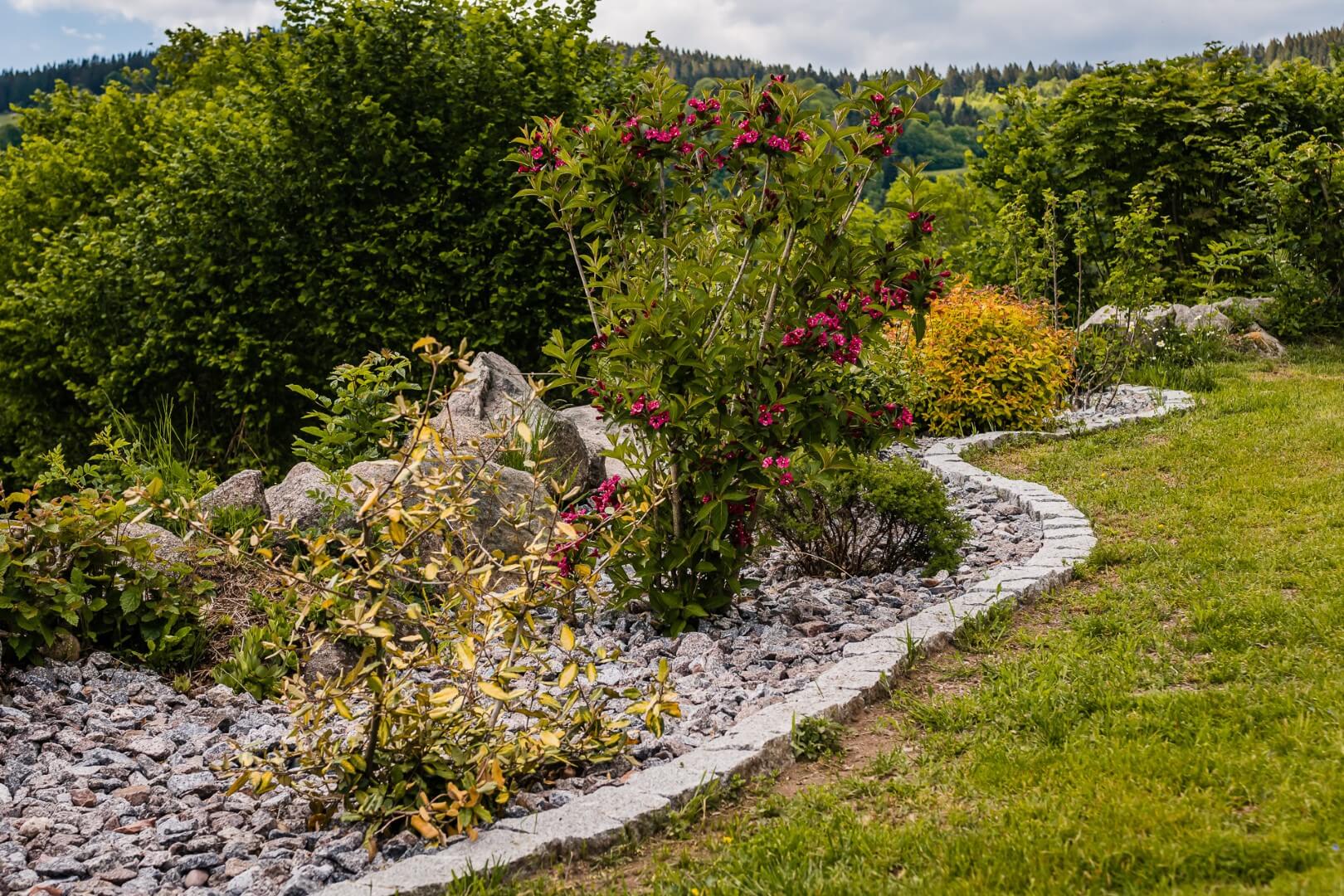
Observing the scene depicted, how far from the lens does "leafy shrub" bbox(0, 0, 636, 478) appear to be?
27.2 feet

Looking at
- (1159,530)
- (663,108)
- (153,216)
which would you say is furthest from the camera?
(153,216)

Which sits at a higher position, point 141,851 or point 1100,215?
point 1100,215

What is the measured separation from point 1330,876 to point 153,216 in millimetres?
9610

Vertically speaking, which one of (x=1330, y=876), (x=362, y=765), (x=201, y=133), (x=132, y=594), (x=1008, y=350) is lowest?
(x=1330, y=876)

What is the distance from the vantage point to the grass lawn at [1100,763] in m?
2.38

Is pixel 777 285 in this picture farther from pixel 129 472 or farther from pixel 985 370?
pixel 985 370

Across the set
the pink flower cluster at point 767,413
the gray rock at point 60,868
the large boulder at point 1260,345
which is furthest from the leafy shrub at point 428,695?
the large boulder at point 1260,345

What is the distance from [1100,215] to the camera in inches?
455

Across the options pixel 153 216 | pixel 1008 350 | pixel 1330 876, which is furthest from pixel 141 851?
pixel 153 216

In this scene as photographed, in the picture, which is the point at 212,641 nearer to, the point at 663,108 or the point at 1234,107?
the point at 663,108

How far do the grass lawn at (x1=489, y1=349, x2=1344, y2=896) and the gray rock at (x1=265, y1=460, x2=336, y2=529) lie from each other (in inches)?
99.4

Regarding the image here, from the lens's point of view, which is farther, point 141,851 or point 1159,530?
point 1159,530

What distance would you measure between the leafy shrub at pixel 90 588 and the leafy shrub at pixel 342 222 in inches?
169

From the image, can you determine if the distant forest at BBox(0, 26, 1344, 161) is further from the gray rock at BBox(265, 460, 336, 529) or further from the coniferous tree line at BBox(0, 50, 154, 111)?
A: the gray rock at BBox(265, 460, 336, 529)
